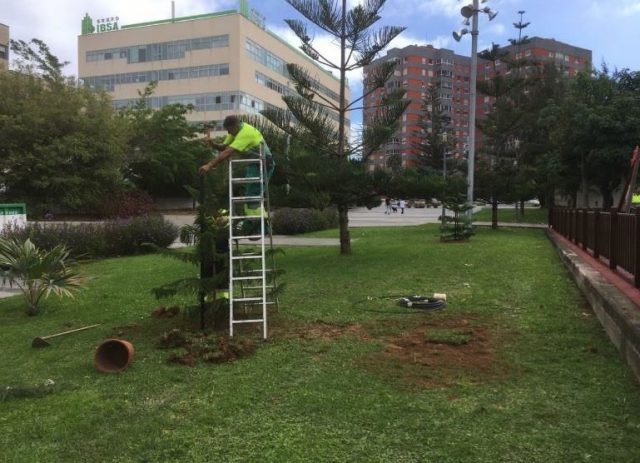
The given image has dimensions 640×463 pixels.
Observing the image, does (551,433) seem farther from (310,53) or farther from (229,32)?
(229,32)

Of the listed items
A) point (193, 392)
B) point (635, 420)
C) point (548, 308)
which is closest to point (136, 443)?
point (193, 392)

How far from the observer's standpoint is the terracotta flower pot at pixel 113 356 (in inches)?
176

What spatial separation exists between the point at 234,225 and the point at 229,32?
53795 mm

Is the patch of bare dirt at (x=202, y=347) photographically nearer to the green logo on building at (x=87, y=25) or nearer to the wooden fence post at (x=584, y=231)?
the wooden fence post at (x=584, y=231)

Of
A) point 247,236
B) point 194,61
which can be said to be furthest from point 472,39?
point 194,61

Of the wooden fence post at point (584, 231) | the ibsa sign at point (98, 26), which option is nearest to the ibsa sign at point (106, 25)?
the ibsa sign at point (98, 26)

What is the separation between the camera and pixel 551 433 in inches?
125

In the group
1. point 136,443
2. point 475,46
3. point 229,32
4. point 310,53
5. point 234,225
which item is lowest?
point 136,443

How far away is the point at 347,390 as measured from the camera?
390cm

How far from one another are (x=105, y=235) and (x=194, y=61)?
47277mm

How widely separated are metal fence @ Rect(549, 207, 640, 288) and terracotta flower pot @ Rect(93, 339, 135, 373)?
5108mm

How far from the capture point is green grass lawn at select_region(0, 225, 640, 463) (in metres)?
3.06

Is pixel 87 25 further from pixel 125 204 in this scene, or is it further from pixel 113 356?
pixel 113 356

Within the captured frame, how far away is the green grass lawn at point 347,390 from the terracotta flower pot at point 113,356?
0.14 m
